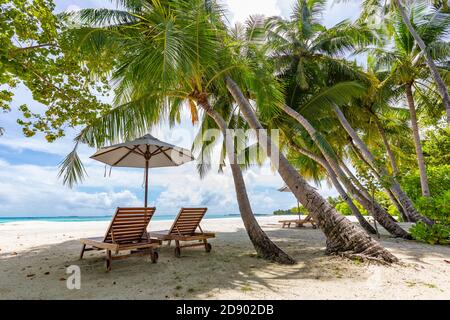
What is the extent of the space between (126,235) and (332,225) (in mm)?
3828

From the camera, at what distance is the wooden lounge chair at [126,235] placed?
447 cm

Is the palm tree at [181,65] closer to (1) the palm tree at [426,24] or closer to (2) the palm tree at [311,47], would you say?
(2) the palm tree at [311,47]

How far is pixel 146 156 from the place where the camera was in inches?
257

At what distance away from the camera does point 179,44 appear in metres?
4.22

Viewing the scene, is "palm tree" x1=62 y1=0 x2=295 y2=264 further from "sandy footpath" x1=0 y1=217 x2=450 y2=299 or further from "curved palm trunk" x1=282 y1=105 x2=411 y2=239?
"curved palm trunk" x1=282 y1=105 x2=411 y2=239

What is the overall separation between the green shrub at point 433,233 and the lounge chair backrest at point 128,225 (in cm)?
690

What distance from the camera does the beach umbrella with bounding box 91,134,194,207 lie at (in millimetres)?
6250

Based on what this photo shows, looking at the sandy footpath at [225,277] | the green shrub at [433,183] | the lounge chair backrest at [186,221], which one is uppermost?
the green shrub at [433,183]

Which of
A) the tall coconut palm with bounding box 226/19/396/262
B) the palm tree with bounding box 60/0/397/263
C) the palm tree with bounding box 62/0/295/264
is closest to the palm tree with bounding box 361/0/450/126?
the tall coconut palm with bounding box 226/19/396/262

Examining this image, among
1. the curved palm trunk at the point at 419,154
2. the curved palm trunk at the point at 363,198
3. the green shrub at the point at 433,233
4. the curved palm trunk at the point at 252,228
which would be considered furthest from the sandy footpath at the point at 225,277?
the curved palm trunk at the point at 419,154

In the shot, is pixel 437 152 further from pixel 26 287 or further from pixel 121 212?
pixel 26 287

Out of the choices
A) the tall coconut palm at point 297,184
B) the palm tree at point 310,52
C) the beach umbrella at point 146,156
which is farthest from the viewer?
the palm tree at point 310,52
